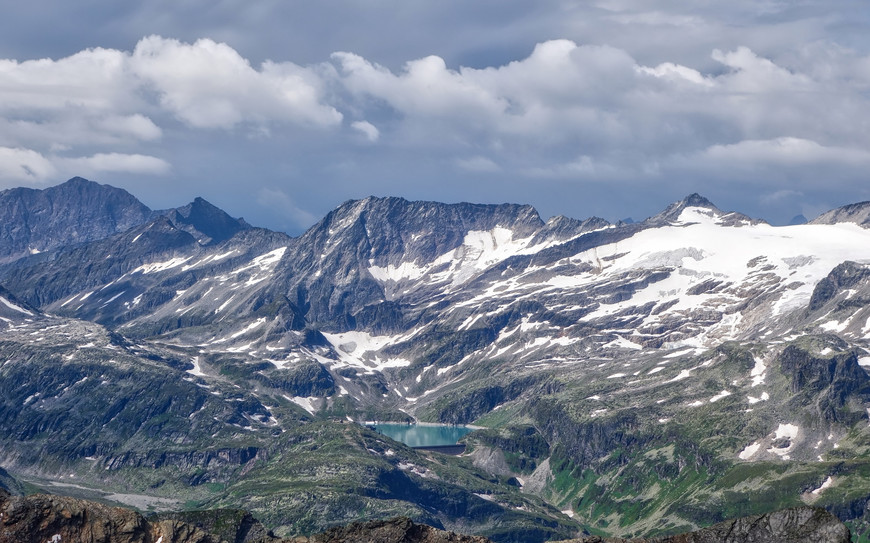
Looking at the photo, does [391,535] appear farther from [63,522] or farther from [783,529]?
[783,529]

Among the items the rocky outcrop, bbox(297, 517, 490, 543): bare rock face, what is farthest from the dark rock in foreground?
the rocky outcrop

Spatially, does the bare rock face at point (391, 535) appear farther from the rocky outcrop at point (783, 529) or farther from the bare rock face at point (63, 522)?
the rocky outcrop at point (783, 529)

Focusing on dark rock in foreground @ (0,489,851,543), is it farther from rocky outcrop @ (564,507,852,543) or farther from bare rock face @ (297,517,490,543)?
rocky outcrop @ (564,507,852,543)

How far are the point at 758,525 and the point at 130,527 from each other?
51.5 metres

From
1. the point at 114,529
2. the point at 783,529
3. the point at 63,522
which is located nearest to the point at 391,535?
the point at 114,529

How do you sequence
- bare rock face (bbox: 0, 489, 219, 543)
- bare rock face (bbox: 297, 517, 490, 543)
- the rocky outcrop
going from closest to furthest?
the rocky outcrop
bare rock face (bbox: 0, 489, 219, 543)
bare rock face (bbox: 297, 517, 490, 543)

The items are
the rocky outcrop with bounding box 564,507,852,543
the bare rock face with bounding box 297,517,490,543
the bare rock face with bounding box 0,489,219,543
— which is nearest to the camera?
the rocky outcrop with bounding box 564,507,852,543

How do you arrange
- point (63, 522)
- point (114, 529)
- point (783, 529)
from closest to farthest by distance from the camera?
1. point (783, 529)
2. point (63, 522)
3. point (114, 529)

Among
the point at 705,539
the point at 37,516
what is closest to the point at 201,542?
the point at 37,516

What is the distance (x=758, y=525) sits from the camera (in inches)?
3150

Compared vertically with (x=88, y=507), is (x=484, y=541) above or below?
below

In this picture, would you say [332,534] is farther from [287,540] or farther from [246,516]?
[246,516]

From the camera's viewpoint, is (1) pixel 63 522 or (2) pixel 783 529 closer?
(2) pixel 783 529

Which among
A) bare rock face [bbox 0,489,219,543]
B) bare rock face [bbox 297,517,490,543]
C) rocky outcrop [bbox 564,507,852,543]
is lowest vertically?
bare rock face [bbox 297,517,490,543]
